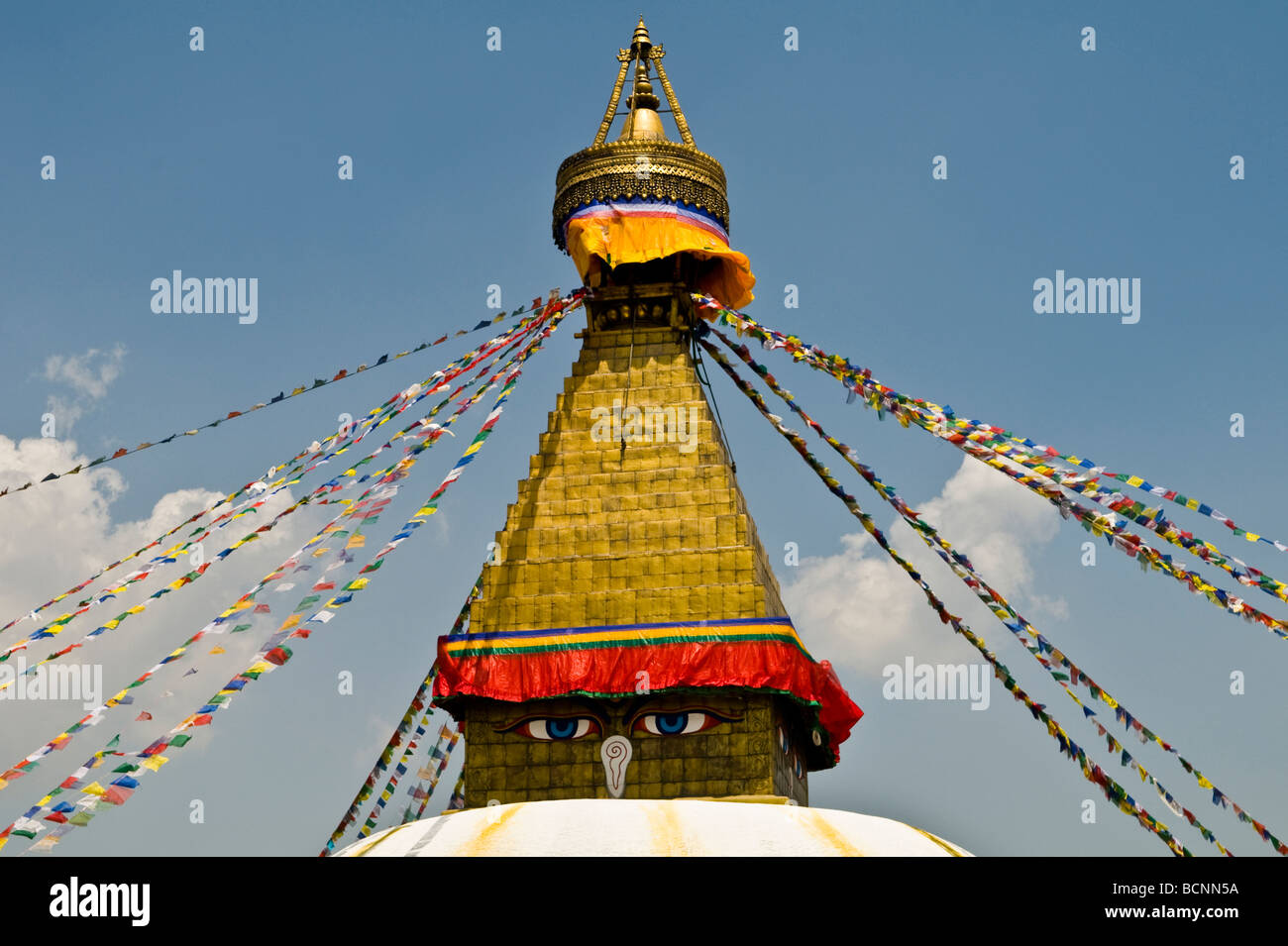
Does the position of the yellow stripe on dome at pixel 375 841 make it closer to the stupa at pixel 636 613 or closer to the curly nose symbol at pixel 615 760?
the stupa at pixel 636 613

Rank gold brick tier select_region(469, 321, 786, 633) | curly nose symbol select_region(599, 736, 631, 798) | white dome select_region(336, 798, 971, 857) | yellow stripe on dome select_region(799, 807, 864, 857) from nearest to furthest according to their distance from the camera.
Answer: white dome select_region(336, 798, 971, 857) → yellow stripe on dome select_region(799, 807, 864, 857) → curly nose symbol select_region(599, 736, 631, 798) → gold brick tier select_region(469, 321, 786, 633)

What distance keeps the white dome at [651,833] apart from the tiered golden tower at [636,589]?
13.0 ft

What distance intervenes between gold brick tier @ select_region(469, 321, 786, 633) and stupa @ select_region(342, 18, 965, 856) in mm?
20

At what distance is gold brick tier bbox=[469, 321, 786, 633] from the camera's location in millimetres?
16625

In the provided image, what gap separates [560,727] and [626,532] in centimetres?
239

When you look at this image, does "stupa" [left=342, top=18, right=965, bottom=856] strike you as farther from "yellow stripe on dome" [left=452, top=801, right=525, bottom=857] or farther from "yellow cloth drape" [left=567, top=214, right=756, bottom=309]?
"yellow stripe on dome" [left=452, top=801, right=525, bottom=857]

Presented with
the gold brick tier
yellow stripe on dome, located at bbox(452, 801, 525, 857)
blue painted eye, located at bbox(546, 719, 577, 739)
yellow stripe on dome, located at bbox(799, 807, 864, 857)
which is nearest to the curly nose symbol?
blue painted eye, located at bbox(546, 719, 577, 739)

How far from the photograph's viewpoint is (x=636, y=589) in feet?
54.9

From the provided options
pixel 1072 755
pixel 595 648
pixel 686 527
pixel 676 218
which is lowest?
pixel 1072 755

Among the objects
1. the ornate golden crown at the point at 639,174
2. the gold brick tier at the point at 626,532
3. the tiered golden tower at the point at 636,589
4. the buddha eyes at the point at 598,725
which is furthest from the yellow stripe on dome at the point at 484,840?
the ornate golden crown at the point at 639,174
